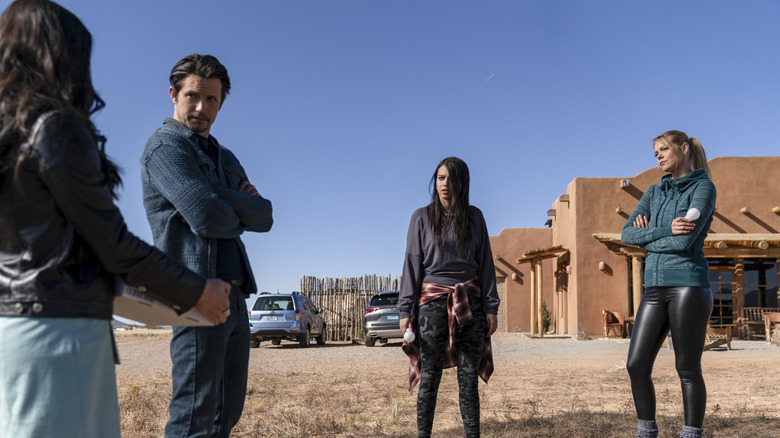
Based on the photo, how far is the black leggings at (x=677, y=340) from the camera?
11.2 feet

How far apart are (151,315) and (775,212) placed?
20.1 m

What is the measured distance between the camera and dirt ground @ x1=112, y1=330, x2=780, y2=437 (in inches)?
183

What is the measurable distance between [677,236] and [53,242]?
3.26m

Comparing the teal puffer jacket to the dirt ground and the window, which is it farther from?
the window

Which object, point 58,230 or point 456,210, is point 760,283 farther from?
point 58,230

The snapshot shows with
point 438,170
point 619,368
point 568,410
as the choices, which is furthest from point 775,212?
point 438,170

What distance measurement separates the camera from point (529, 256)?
20.3 metres

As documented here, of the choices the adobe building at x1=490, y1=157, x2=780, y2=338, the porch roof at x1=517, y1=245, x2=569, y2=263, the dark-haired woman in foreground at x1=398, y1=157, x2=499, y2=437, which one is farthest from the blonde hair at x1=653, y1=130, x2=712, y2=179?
the porch roof at x1=517, y1=245, x2=569, y2=263

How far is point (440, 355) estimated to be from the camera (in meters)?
3.75

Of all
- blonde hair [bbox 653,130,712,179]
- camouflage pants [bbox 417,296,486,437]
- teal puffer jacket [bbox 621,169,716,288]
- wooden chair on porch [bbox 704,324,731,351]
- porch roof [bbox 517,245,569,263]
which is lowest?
wooden chair on porch [bbox 704,324,731,351]

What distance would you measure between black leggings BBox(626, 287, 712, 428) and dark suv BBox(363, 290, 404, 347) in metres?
11.9

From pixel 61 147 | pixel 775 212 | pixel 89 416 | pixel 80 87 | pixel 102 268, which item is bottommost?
pixel 89 416

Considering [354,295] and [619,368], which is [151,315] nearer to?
[619,368]

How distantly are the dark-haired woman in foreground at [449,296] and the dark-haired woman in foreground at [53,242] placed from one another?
247 centimetres
